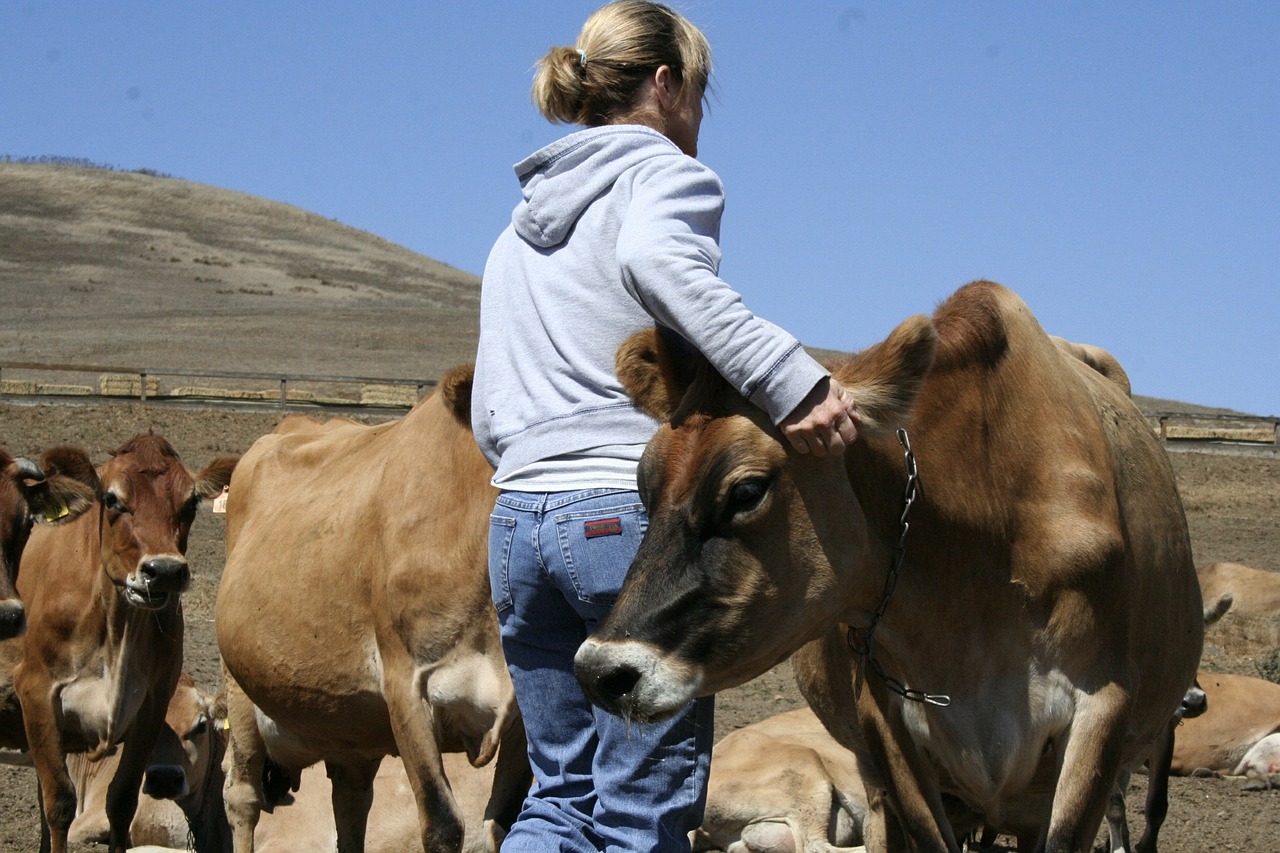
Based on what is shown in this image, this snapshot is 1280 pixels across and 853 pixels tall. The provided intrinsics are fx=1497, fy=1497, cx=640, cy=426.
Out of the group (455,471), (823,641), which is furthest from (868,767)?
(455,471)

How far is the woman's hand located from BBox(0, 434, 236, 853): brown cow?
5.98m

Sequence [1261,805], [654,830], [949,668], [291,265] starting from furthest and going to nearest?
[291,265] → [1261,805] → [949,668] → [654,830]

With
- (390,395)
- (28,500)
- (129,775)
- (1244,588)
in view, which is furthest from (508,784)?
Answer: (390,395)

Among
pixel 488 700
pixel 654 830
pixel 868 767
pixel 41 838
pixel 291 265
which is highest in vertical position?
pixel 654 830

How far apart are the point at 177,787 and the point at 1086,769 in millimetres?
6187

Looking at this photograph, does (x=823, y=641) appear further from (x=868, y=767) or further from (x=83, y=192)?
(x=83, y=192)

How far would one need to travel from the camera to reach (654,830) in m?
3.27

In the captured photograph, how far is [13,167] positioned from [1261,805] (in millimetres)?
98150

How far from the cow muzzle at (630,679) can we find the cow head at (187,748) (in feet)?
19.6

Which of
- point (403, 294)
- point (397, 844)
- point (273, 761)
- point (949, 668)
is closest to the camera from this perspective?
point (949, 668)

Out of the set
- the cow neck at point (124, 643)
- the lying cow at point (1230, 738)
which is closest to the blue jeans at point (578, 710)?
the cow neck at point (124, 643)

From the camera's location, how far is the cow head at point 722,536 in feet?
10.2

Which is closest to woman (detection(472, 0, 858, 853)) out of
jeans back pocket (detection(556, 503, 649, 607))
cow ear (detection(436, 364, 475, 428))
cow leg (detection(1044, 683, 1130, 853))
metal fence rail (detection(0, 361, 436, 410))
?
jeans back pocket (detection(556, 503, 649, 607))

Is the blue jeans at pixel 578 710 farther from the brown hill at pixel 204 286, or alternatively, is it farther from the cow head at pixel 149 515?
the brown hill at pixel 204 286
